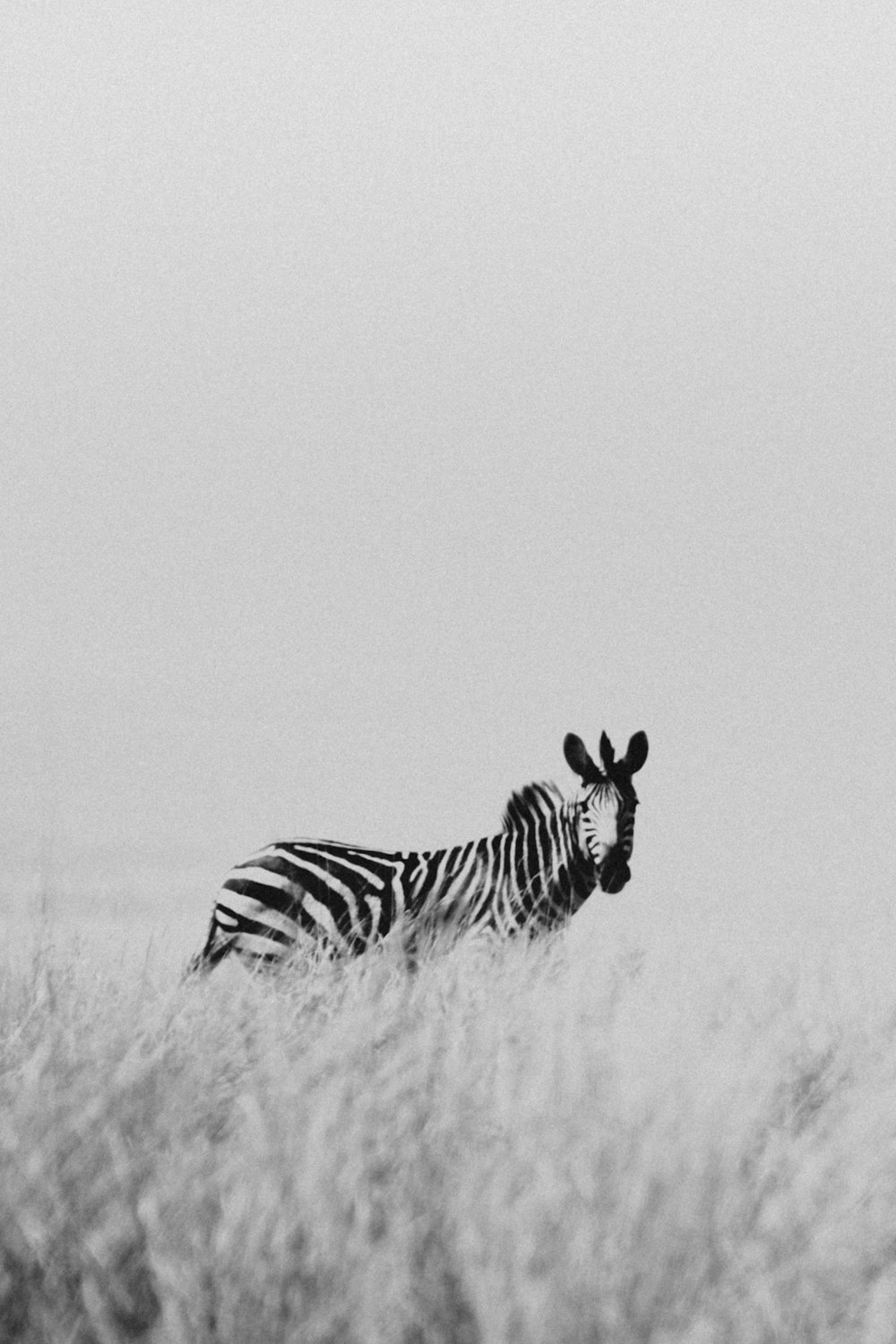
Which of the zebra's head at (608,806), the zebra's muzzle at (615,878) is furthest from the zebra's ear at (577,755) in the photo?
the zebra's muzzle at (615,878)

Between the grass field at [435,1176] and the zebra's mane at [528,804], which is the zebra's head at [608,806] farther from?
the grass field at [435,1176]

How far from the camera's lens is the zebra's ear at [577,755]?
297 inches

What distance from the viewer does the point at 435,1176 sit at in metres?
3.54

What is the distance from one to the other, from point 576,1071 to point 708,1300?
3.13ft

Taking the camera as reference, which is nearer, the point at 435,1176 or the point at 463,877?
the point at 435,1176

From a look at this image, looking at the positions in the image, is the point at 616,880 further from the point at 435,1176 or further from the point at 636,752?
the point at 435,1176

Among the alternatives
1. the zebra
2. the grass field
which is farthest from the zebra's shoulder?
the grass field

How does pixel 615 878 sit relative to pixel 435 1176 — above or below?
above

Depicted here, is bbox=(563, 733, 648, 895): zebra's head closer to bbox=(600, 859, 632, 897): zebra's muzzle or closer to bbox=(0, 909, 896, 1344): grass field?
bbox=(600, 859, 632, 897): zebra's muzzle

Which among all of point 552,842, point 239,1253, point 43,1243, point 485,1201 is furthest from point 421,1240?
point 552,842

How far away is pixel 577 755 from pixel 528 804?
1.67 feet

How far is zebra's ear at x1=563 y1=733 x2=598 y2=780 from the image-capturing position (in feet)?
24.7

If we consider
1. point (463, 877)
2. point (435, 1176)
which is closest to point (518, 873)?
point (463, 877)

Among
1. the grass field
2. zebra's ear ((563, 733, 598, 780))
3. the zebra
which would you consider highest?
zebra's ear ((563, 733, 598, 780))
